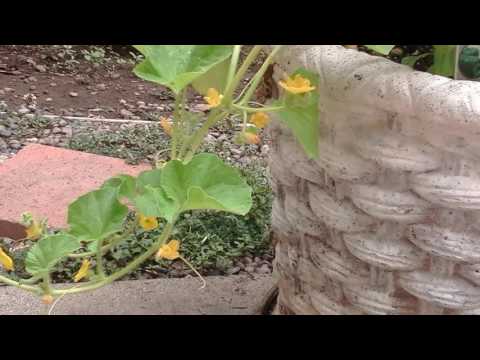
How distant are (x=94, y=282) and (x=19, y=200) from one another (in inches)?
39.3

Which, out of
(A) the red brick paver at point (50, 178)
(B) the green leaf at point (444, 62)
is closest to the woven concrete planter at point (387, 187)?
(B) the green leaf at point (444, 62)

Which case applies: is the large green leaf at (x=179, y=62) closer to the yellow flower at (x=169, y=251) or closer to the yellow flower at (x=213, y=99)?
the yellow flower at (x=213, y=99)

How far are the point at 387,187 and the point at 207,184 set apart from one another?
0.68ft

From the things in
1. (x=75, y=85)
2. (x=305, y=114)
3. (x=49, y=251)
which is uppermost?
(x=305, y=114)

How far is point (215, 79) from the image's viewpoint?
1024 mm

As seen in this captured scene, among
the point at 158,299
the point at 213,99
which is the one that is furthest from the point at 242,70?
the point at 158,299

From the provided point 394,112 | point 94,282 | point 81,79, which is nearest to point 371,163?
point 394,112

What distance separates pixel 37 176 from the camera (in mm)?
2043

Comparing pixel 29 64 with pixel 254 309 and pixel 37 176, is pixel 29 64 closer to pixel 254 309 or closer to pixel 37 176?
pixel 37 176

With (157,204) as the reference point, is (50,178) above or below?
below

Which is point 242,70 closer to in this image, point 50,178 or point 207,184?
point 207,184

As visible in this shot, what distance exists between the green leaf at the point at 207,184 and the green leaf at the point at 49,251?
0.14 meters

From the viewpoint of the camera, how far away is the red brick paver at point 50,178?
1871 mm

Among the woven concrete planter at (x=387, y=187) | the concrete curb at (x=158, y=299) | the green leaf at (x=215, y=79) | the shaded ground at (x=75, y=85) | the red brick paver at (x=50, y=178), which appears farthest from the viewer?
the shaded ground at (x=75, y=85)
